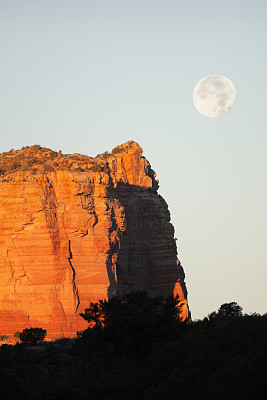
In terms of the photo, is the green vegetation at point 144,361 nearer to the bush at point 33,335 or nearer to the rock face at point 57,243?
the bush at point 33,335

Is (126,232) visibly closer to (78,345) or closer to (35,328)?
(35,328)

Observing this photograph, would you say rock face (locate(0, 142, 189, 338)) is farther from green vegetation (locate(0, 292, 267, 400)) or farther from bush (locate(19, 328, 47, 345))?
green vegetation (locate(0, 292, 267, 400))

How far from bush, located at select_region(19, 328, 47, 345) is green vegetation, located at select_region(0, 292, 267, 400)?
10586 millimetres

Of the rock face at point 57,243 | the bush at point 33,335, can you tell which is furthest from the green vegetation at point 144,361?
the rock face at point 57,243

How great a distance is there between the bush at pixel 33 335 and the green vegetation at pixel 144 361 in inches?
417

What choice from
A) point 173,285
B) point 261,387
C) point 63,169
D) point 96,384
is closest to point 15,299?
point 63,169

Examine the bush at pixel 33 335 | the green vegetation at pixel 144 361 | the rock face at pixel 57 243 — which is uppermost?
the rock face at pixel 57 243

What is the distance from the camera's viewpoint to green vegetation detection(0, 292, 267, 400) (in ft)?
142

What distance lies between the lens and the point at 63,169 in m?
87.6

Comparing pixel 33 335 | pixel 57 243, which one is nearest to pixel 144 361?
pixel 33 335

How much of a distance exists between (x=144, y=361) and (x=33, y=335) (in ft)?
80.4

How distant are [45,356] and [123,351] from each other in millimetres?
5484

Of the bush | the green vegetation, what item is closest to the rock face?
the bush

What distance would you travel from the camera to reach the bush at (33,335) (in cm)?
7450
